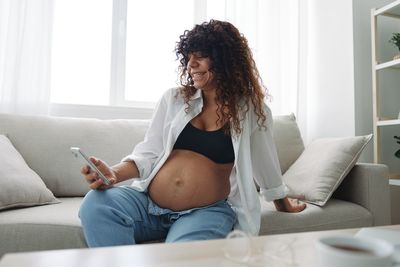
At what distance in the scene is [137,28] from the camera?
7.58ft

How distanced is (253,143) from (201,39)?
41 centimetres

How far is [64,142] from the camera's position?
160 centimetres

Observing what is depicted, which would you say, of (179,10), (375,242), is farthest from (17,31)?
(375,242)

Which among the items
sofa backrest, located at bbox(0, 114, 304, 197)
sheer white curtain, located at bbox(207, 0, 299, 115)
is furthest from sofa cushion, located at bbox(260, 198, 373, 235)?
sheer white curtain, located at bbox(207, 0, 299, 115)

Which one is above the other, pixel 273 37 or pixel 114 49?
pixel 273 37

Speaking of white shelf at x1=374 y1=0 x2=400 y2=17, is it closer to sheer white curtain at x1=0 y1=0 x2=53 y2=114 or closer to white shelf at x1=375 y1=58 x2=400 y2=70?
white shelf at x1=375 y1=58 x2=400 y2=70

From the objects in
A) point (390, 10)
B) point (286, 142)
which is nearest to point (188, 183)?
point (286, 142)

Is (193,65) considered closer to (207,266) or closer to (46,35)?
(207,266)

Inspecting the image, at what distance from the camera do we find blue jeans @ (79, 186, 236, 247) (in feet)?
2.97

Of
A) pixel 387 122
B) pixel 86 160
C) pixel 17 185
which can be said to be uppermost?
pixel 387 122

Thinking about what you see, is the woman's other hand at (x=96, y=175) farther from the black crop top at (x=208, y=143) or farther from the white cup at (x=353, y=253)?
the white cup at (x=353, y=253)

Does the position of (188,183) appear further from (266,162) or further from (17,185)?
(17,185)

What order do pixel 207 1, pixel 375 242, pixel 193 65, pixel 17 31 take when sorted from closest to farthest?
1. pixel 375 242
2. pixel 193 65
3. pixel 17 31
4. pixel 207 1

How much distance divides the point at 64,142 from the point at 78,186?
219 mm
